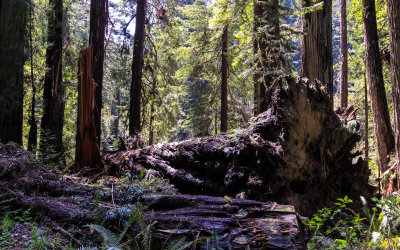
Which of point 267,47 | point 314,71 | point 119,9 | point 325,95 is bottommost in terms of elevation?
point 325,95

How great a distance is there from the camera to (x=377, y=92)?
28.7 feet

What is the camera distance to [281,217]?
289 centimetres

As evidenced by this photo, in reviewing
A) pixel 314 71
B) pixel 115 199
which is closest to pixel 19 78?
pixel 115 199

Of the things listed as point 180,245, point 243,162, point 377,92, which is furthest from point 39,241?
point 377,92

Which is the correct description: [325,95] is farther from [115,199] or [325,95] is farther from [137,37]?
[137,37]

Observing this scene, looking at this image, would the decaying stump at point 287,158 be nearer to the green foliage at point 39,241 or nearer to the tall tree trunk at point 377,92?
the green foliage at point 39,241

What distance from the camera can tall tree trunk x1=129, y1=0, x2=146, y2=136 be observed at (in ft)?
39.8

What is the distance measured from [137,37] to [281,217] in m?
11.3

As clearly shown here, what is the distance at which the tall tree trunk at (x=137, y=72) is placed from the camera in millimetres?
12141

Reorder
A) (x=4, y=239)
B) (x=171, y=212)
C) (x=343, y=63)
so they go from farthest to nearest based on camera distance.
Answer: (x=343, y=63)
(x=171, y=212)
(x=4, y=239)

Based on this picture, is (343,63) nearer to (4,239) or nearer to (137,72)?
(137,72)

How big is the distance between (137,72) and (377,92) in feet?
29.7

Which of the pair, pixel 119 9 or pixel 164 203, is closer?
pixel 164 203

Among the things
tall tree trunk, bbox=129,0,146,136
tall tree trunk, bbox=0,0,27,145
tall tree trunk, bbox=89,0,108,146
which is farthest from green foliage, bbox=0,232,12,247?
tall tree trunk, bbox=129,0,146,136
